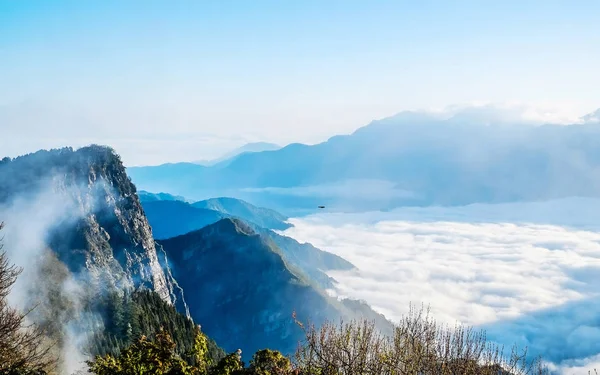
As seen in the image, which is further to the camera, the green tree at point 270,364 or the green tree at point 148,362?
the green tree at point 270,364

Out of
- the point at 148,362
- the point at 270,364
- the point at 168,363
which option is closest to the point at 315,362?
the point at 270,364

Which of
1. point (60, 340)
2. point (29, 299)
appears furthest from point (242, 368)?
point (29, 299)

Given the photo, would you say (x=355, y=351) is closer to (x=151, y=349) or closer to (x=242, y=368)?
(x=242, y=368)

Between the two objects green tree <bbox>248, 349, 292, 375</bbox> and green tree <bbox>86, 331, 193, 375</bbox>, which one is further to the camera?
green tree <bbox>248, 349, 292, 375</bbox>

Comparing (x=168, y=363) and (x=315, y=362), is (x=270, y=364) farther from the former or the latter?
(x=168, y=363)

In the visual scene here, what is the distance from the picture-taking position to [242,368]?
24.3 metres

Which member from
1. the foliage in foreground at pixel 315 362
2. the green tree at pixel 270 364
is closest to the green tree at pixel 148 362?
the foliage in foreground at pixel 315 362

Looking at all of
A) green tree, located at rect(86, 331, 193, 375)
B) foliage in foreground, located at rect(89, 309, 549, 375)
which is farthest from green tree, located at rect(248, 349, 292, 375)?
green tree, located at rect(86, 331, 193, 375)

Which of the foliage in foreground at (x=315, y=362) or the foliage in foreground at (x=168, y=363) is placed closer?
the foliage in foreground at (x=168, y=363)

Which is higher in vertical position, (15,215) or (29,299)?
(15,215)

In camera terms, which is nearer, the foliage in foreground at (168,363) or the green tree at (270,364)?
the foliage in foreground at (168,363)

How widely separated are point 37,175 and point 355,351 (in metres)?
195

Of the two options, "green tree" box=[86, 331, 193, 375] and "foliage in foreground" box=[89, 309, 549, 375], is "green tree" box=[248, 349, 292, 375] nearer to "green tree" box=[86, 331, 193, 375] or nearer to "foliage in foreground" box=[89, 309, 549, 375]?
"foliage in foreground" box=[89, 309, 549, 375]

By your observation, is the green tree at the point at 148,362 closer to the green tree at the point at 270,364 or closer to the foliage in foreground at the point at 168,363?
the foliage in foreground at the point at 168,363
